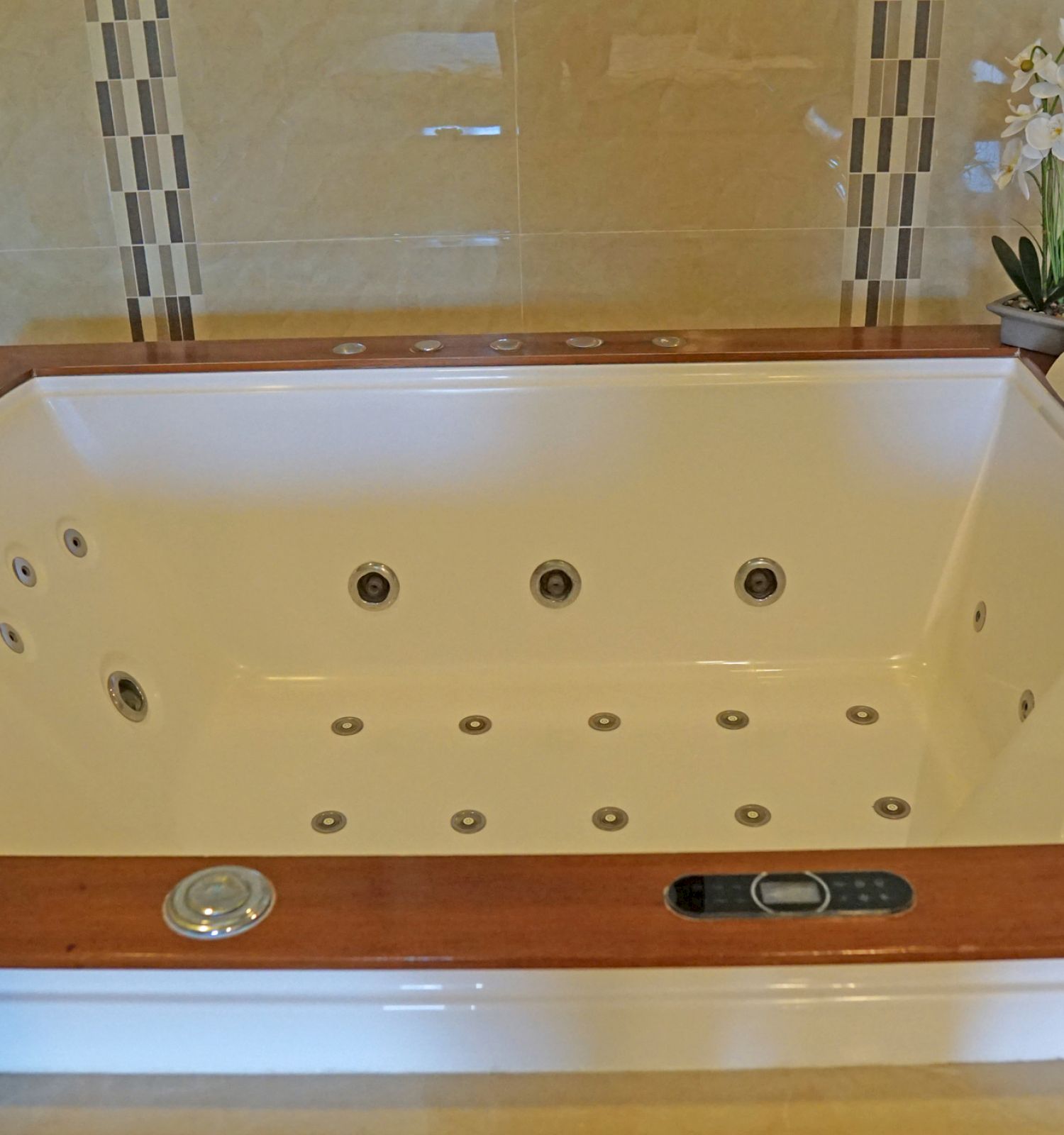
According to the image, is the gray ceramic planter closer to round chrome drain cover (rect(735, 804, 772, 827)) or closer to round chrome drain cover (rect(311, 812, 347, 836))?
round chrome drain cover (rect(735, 804, 772, 827))

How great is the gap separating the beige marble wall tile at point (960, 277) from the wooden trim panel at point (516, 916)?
4.09 ft

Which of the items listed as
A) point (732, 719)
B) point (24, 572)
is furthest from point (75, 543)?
point (732, 719)

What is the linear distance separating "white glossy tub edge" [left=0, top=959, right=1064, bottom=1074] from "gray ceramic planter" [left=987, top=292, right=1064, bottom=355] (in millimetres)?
1118

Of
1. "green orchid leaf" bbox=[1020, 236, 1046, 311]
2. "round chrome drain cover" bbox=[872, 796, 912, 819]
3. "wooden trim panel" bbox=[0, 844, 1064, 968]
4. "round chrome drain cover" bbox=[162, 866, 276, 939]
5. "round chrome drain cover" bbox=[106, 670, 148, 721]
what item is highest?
"green orchid leaf" bbox=[1020, 236, 1046, 311]

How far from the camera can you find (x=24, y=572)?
150cm

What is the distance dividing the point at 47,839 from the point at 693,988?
0.74 meters

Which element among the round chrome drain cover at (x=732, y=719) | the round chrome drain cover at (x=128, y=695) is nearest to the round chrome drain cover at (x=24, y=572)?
the round chrome drain cover at (x=128, y=695)

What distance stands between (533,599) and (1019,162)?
0.86 m

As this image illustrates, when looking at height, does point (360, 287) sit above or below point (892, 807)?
above

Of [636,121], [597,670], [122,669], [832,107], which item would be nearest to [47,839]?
[122,669]

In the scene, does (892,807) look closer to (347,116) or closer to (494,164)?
(494,164)

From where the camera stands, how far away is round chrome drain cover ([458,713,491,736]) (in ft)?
5.50

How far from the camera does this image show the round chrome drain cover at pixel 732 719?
5.49 ft

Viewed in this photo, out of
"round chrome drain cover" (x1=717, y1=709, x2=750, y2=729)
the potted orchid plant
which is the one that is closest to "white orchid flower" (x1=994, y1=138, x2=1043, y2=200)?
the potted orchid plant
